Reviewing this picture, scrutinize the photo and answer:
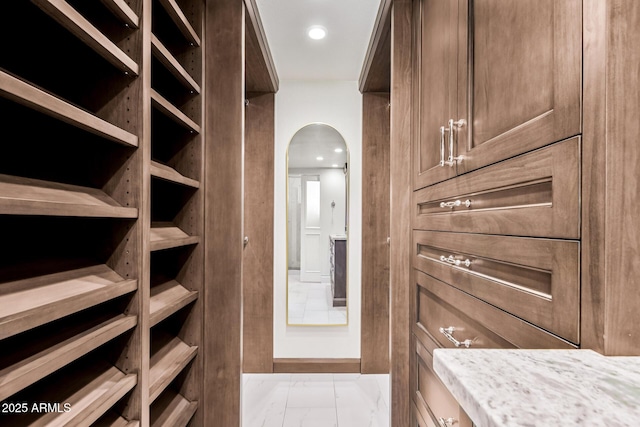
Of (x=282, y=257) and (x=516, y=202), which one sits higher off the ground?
(x=516, y=202)

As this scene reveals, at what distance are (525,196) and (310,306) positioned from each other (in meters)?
2.40

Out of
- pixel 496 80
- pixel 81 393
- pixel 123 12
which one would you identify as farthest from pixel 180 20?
pixel 81 393

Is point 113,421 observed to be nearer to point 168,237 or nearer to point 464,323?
point 168,237

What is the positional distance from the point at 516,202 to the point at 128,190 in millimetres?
979

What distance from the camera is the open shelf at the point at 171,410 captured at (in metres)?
1.28

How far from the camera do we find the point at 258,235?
2842mm

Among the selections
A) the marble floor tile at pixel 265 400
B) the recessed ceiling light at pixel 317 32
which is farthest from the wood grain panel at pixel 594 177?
the marble floor tile at pixel 265 400

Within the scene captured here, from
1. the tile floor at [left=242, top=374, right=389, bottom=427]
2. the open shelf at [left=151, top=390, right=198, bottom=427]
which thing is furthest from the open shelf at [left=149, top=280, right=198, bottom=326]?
the tile floor at [left=242, top=374, right=389, bottom=427]

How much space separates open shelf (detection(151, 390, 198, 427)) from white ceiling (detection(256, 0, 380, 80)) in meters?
2.03

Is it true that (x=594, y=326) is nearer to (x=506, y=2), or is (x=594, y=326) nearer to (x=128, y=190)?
(x=506, y=2)

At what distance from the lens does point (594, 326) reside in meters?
0.53

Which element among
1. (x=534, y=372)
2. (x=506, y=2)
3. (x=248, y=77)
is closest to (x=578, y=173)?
(x=534, y=372)

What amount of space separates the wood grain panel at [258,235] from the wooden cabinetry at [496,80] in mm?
1718

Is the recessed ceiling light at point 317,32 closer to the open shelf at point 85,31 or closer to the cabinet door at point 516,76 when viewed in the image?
the cabinet door at point 516,76
